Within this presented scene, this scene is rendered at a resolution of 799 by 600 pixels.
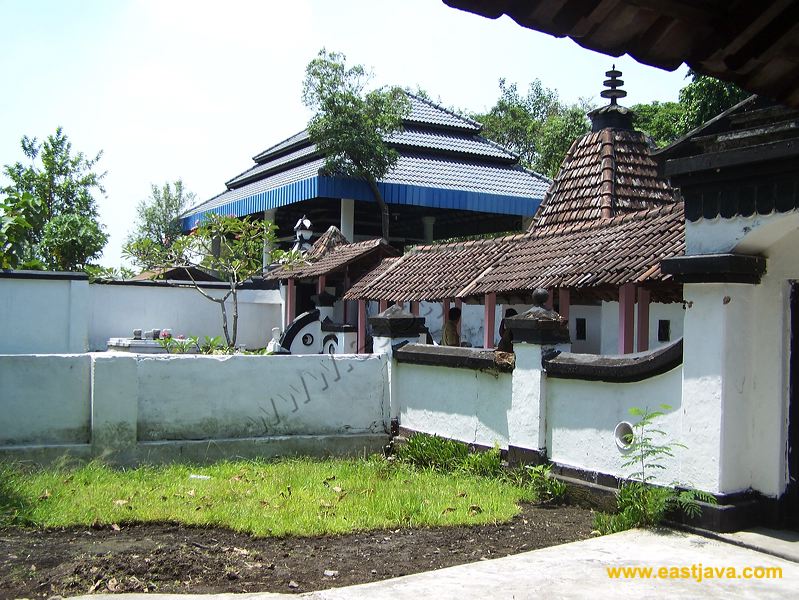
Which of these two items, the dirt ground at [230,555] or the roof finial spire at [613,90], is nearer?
the dirt ground at [230,555]

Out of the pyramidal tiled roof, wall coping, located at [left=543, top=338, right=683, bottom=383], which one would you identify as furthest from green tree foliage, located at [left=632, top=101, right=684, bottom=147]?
wall coping, located at [left=543, top=338, right=683, bottom=383]

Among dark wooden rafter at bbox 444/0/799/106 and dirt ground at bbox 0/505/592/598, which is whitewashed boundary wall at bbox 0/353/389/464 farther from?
dark wooden rafter at bbox 444/0/799/106

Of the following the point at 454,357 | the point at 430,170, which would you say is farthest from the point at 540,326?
the point at 430,170

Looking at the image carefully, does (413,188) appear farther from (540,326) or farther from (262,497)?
(262,497)

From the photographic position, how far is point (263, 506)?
7.08 metres

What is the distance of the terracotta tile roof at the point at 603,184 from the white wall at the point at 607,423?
772 cm

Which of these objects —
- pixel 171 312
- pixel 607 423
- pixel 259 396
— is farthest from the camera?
pixel 171 312

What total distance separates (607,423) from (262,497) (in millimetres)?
3277

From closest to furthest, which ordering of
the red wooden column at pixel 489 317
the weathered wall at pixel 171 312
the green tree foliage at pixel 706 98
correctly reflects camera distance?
the red wooden column at pixel 489 317
the green tree foliage at pixel 706 98
the weathered wall at pixel 171 312

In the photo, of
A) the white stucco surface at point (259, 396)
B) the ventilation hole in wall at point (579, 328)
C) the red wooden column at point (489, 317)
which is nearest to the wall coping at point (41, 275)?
the white stucco surface at point (259, 396)

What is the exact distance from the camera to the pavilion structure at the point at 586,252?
1071 cm

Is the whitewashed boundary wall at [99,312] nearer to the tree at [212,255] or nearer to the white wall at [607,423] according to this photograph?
the tree at [212,255]

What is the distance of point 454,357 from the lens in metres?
9.37

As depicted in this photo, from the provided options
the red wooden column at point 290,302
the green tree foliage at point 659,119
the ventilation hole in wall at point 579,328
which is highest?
the green tree foliage at point 659,119
